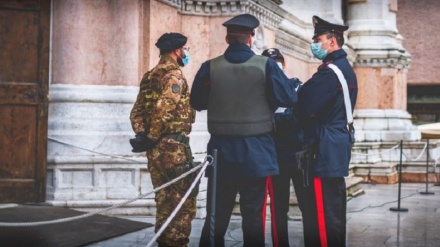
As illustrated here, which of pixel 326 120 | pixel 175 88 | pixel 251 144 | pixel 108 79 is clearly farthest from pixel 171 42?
pixel 108 79

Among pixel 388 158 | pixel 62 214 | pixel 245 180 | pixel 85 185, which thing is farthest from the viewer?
pixel 388 158

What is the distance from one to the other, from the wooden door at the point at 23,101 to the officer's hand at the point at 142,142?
292cm

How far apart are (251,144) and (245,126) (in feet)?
0.48

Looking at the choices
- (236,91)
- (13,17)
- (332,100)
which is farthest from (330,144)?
(13,17)

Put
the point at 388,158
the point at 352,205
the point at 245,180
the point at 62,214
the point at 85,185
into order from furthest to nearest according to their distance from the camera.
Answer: the point at 388,158 → the point at 352,205 → the point at 85,185 → the point at 62,214 → the point at 245,180

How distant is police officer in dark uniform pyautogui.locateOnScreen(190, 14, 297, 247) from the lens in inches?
252

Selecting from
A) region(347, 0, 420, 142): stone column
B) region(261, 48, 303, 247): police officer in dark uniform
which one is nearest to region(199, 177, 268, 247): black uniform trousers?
region(261, 48, 303, 247): police officer in dark uniform

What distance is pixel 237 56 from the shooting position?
649 centimetres

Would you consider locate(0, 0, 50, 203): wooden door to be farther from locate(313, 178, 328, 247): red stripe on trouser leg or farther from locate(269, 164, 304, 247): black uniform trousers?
locate(313, 178, 328, 247): red stripe on trouser leg

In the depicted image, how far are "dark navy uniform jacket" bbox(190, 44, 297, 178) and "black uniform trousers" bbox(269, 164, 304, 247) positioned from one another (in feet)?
3.39

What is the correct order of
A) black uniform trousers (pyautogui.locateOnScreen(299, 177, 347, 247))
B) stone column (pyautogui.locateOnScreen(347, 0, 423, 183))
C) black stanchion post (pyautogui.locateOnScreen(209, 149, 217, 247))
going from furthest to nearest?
1. stone column (pyautogui.locateOnScreen(347, 0, 423, 183))
2. black uniform trousers (pyautogui.locateOnScreen(299, 177, 347, 247))
3. black stanchion post (pyautogui.locateOnScreen(209, 149, 217, 247))

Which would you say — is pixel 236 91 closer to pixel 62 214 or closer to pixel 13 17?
pixel 62 214

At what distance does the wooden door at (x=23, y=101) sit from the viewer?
31.8 feet

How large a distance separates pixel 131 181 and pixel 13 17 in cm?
240
